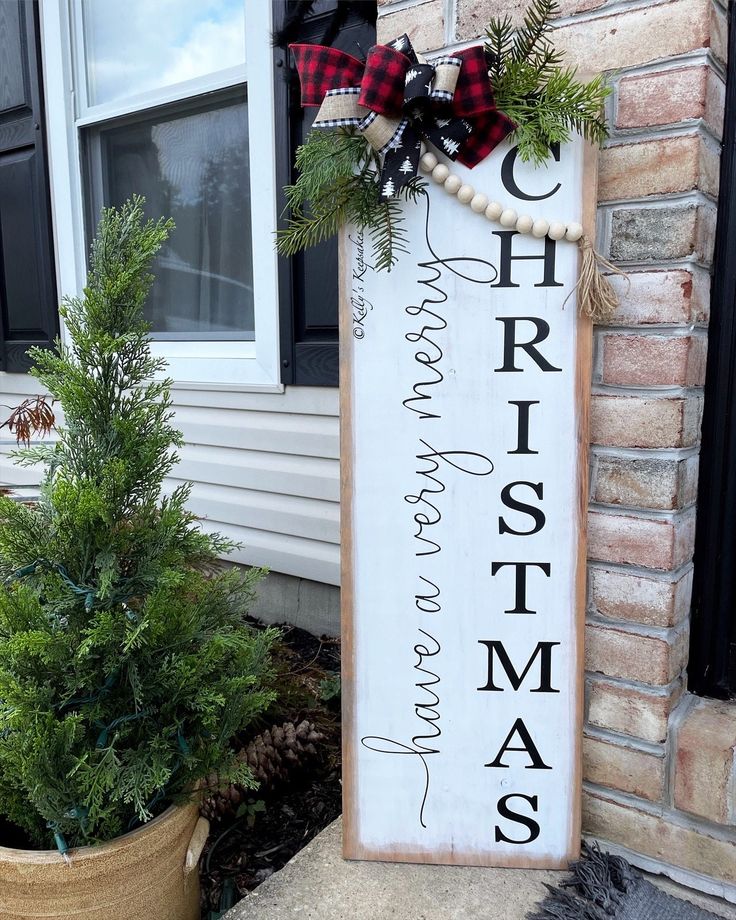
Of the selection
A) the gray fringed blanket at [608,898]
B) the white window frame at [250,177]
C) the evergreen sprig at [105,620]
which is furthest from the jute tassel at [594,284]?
the white window frame at [250,177]

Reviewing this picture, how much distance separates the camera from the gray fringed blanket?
133cm

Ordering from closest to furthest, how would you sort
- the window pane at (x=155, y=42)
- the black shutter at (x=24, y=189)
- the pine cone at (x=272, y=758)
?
the pine cone at (x=272, y=758), the window pane at (x=155, y=42), the black shutter at (x=24, y=189)

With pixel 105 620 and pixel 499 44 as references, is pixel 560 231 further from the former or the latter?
pixel 105 620

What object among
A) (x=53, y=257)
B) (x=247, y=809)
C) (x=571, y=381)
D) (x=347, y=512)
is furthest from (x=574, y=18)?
(x=53, y=257)

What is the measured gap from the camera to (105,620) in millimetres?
1309

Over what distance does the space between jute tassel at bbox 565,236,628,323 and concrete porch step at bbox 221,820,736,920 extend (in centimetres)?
108

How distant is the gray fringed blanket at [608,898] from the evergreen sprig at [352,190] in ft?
3.96

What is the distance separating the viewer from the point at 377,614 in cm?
150

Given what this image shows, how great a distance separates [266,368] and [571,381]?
1503mm

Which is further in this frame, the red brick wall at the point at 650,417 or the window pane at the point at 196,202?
the window pane at the point at 196,202

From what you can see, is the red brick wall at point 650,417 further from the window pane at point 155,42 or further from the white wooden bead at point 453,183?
the window pane at point 155,42

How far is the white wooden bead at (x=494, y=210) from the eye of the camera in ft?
4.33

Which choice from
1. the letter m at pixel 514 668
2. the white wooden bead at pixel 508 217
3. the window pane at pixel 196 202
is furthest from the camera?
the window pane at pixel 196 202

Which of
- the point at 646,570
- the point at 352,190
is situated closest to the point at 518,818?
the point at 646,570
